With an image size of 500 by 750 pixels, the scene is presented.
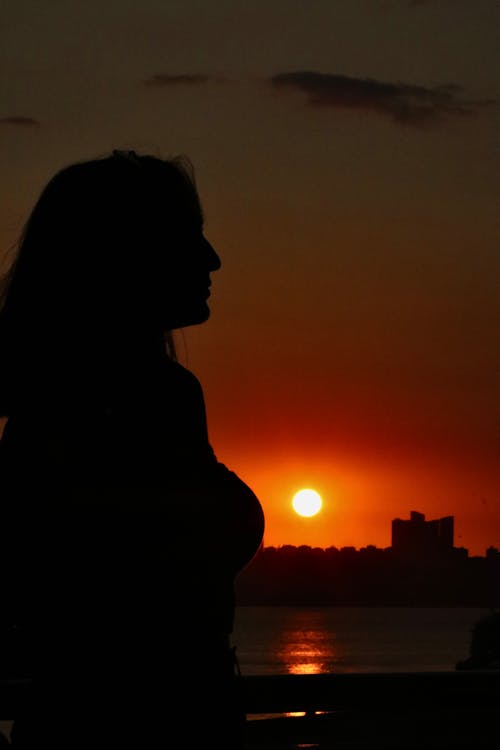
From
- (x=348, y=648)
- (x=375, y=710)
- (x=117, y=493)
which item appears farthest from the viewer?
(x=348, y=648)

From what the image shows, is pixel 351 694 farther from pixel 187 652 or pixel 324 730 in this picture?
pixel 187 652

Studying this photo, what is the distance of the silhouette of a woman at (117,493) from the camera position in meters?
1.44

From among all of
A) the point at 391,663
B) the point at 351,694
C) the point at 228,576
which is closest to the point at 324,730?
the point at 351,694

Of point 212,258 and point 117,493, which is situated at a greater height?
point 212,258

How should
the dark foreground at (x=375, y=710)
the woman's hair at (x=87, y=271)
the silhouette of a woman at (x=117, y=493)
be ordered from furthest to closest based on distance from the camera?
the dark foreground at (x=375, y=710) → the woman's hair at (x=87, y=271) → the silhouette of a woman at (x=117, y=493)

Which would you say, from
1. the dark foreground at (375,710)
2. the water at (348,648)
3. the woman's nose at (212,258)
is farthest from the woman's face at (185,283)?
the water at (348,648)

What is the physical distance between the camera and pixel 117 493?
1482mm

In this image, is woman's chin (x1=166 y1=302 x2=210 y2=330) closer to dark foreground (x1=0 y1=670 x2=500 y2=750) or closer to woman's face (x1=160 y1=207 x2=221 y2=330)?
woman's face (x1=160 y1=207 x2=221 y2=330)

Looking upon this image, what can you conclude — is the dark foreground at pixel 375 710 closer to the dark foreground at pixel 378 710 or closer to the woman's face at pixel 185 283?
the dark foreground at pixel 378 710

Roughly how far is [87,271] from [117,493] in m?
0.27

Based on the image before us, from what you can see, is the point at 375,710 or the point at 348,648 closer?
the point at 375,710

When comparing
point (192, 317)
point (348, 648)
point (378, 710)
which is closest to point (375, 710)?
point (378, 710)

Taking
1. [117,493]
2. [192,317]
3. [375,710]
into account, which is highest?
[192,317]

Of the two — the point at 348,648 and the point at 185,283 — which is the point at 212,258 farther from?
the point at 348,648
